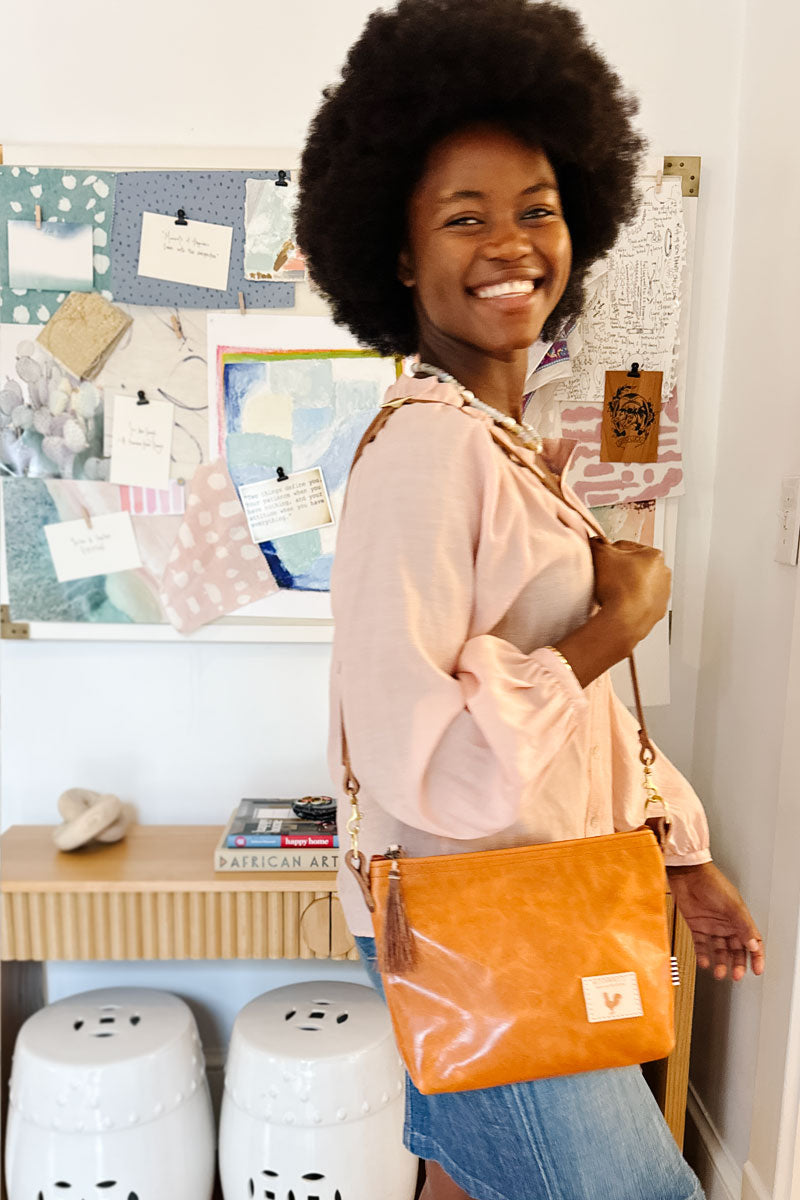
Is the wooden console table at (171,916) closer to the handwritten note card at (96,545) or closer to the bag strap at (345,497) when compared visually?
the handwritten note card at (96,545)

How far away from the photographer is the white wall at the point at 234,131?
70.8 inches

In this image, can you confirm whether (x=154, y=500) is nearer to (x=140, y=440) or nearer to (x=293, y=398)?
(x=140, y=440)

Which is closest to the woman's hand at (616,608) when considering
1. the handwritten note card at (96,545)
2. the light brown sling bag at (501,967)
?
the light brown sling bag at (501,967)

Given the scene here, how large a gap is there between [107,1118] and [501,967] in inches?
43.6

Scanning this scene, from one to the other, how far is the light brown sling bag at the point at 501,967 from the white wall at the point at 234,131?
1024 mm

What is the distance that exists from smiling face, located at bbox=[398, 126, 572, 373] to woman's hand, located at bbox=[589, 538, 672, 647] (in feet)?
0.70

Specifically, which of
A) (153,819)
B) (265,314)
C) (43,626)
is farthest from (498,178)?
(153,819)

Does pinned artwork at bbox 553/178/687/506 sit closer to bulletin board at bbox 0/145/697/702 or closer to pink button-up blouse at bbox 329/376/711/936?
bulletin board at bbox 0/145/697/702

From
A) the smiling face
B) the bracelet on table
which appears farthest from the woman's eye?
the bracelet on table

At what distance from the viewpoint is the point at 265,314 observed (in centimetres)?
186

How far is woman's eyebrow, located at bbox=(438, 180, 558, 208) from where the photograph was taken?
2.74 ft

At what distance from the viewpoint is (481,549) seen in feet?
2.44

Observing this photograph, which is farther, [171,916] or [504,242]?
[171,916]

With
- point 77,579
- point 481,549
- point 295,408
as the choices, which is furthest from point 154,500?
point 481,549
